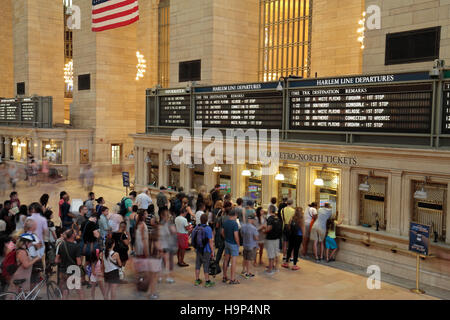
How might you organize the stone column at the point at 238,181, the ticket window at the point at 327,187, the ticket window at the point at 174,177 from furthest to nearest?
1. the ticket window at the point at 174,177
2. the stone column at the point at 238,181
3. the ticket window at the point at 327,187

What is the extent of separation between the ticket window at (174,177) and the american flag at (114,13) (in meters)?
7.35

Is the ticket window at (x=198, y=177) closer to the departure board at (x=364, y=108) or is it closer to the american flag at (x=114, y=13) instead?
the departure board at (x=364, y=108)

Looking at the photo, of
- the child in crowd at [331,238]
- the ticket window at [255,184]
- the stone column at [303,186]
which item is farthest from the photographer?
the ticket window at [255,184]

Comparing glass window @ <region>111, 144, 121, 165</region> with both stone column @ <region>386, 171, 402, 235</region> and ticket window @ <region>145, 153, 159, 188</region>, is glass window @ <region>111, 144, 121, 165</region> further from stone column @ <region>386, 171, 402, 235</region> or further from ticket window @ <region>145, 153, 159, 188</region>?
stone column @ <region>386, 171, 402, 235</region>

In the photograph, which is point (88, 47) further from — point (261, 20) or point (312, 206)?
point (312, 206)

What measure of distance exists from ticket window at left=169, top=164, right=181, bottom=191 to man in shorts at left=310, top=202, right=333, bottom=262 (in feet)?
23.3

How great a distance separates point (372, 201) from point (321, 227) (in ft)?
4.53

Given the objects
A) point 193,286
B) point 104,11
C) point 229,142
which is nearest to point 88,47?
point 104,11

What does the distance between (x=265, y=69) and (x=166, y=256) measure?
1262 centimetres

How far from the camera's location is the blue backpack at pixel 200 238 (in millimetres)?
9172

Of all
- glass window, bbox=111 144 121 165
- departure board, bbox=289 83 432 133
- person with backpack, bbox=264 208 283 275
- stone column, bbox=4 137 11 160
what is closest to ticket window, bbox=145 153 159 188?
departure board, bbox=289 83 432 133

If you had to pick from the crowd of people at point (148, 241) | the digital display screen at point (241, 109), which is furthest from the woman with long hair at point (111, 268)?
the digital display screen at point (241, 109)

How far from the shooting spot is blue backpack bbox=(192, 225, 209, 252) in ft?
30.1

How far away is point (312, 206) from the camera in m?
11.5
